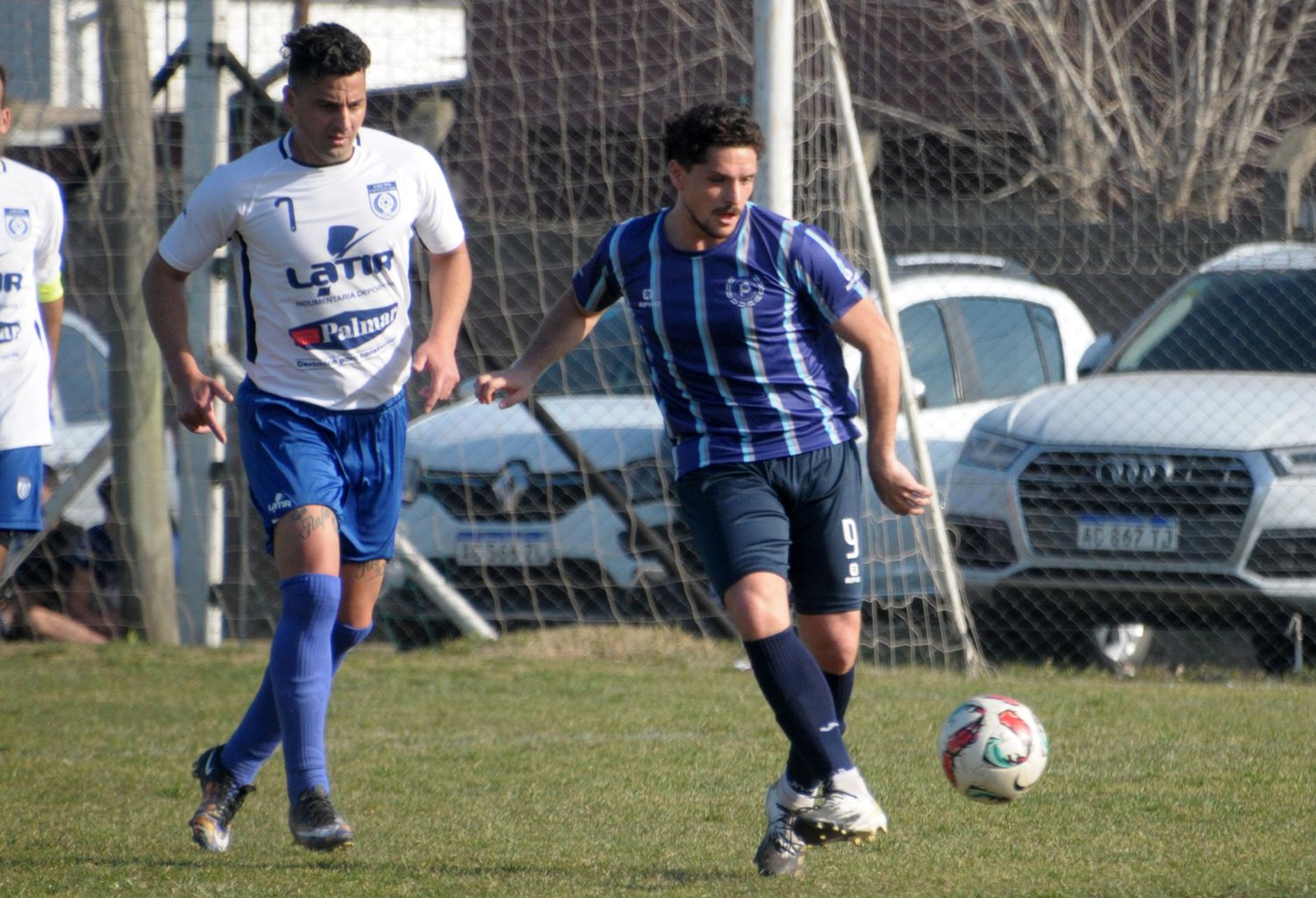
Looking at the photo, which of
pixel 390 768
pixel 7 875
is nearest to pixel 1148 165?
pixel 390 768

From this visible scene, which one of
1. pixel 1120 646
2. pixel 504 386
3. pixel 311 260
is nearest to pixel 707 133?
pixel 504 386

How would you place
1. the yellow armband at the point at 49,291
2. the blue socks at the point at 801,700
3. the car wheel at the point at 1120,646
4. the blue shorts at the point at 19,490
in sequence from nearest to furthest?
1. the blue socks at the point at 801,700
2. the blue shorts at the point at 19,490
3. the yellow armband at the point at 49,291
4. the car wheel at the point at 1120,646

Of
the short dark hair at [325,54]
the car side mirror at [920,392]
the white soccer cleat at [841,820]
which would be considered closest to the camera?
the white soccer cleat at [841,820]

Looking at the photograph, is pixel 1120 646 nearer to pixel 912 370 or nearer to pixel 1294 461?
pixel 1294 461

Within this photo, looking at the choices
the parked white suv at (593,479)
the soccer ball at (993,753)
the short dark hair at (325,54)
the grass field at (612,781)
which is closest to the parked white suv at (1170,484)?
the grass field at (612,781)

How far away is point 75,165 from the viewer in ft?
35.2

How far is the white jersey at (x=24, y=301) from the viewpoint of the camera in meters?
5.78

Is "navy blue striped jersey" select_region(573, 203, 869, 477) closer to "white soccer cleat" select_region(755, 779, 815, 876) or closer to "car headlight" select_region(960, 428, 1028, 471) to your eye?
"white soccer cleat" select_region(755, 779, 815, 876)

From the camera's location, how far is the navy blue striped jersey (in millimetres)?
4566

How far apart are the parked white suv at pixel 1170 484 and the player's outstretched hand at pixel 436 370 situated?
426 cm

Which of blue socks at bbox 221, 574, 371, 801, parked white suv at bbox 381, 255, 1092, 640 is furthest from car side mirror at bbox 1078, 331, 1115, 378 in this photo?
blue socks at bbox 221, 574, 371, 801

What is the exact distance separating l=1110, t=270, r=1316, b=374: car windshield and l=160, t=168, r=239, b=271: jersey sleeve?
564 cm

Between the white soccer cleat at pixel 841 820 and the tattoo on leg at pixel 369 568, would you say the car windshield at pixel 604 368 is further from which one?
the white soccer cleat at pixel 841 820

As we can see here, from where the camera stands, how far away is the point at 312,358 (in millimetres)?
4895
